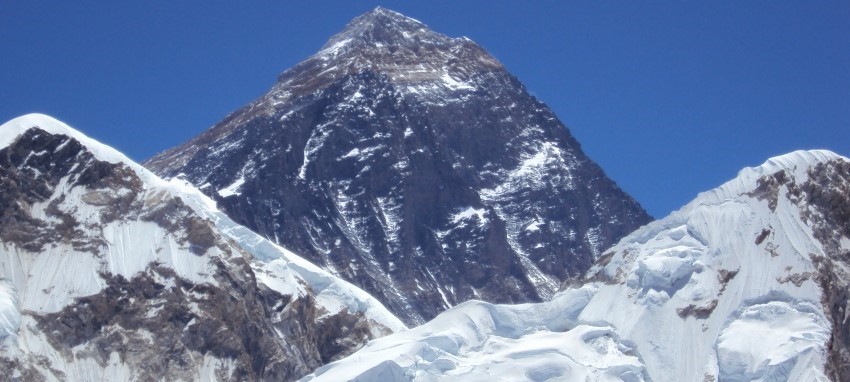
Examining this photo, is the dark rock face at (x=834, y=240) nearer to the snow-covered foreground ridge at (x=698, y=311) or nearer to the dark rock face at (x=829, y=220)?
the dark rock face at (x=829, y=220)

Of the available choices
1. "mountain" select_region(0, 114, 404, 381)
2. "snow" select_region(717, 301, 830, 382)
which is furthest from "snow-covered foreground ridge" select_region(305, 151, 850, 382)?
"mountain" select_region(0, 114, 404, 381)

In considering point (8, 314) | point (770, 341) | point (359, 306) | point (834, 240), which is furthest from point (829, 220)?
point (8, 314)

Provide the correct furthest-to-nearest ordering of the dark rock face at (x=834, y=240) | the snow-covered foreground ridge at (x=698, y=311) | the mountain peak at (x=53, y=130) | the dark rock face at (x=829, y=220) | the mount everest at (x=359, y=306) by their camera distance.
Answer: the mountain peak at (x=53, y=130) → the mount everest at (x=359, y=306) → the dark rock face at (x=829, y=220) → the snow-covered foreground ridge at (x=698, y=311) → the dark rock face at (x=834, y=240)

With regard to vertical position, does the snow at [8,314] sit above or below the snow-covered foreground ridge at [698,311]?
above

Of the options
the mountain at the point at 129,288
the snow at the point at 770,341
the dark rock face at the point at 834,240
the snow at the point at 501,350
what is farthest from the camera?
the mountain at the point at 129,288

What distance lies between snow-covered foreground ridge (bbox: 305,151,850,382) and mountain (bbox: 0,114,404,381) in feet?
44.8

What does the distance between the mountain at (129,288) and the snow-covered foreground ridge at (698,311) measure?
538 inches

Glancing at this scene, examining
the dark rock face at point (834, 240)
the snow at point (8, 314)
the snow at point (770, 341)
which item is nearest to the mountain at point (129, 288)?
the snow at point (8, 314)

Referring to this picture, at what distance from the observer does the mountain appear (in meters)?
153

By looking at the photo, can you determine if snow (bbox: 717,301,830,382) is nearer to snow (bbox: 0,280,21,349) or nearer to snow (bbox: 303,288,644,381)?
snow (bbox: 303,288,644,381)

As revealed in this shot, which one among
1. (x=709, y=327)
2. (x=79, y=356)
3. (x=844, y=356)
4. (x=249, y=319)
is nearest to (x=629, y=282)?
(x=709, y=327)

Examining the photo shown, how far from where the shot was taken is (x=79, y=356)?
498 ft

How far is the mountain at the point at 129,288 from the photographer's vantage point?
152750 millimetres

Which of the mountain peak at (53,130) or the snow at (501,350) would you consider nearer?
the snow at (501,350)
